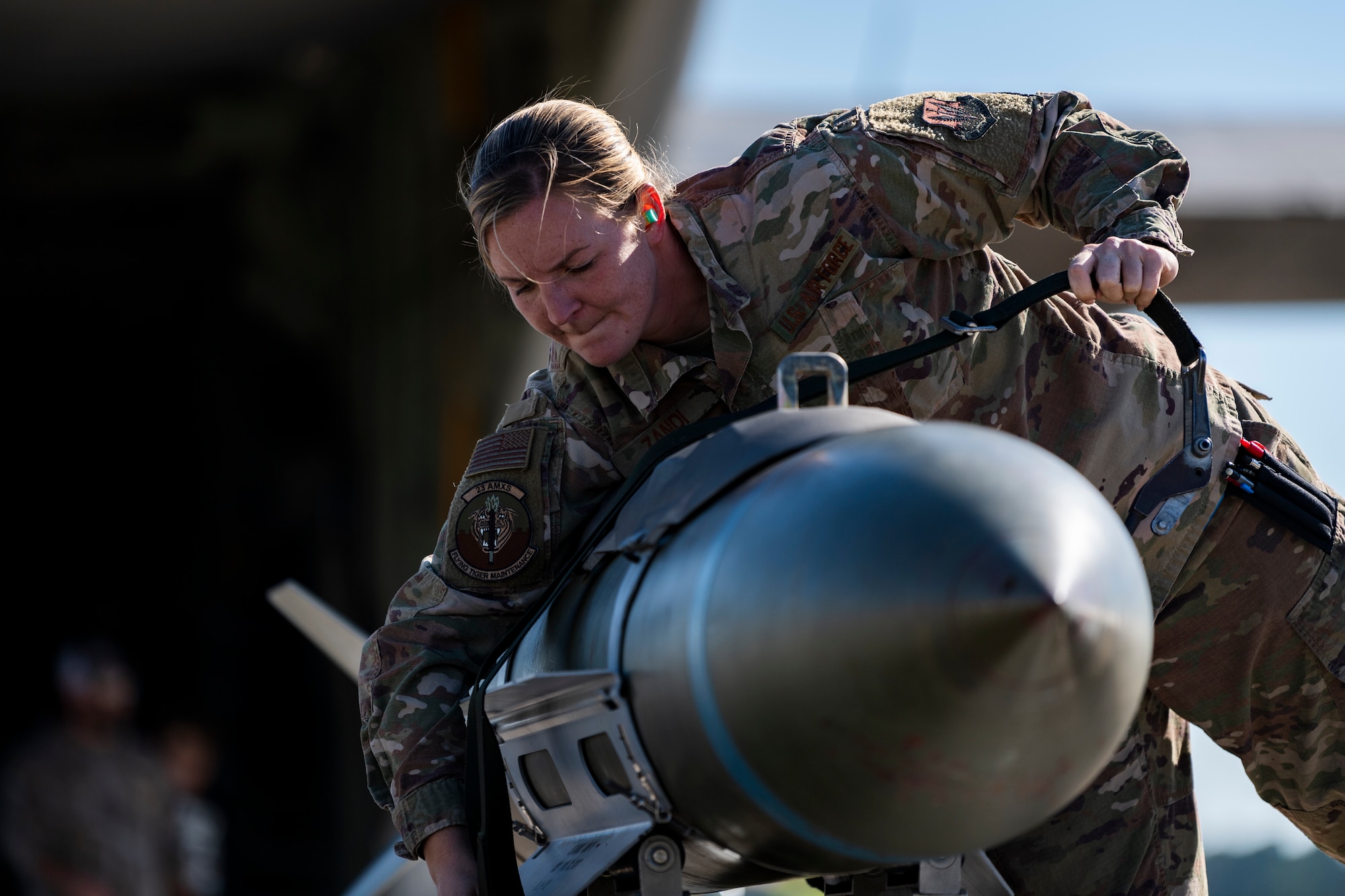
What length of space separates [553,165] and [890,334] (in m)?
0.45

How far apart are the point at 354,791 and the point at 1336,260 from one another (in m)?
6.22

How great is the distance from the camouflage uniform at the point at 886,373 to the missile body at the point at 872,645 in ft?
1.57

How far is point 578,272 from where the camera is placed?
151 centimetres

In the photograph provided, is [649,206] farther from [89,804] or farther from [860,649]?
[89,804]

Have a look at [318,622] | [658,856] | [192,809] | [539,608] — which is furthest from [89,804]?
[658,856]

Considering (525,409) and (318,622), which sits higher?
(525,409)

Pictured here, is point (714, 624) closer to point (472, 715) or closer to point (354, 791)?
point (472, 715)

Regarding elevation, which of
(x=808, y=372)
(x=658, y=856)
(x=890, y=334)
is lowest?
(x=658, y=856)

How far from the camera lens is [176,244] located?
9.37 m

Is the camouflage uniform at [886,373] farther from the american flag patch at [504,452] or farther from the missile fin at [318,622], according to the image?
the missile fin at [318,622]

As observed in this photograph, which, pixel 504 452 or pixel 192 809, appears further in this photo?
pixel 192 809

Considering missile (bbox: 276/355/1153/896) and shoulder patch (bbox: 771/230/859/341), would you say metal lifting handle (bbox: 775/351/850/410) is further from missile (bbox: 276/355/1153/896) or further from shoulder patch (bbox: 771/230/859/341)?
shoulder patch (bbox: 771/230/859/341)

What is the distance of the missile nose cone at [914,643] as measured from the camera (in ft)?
2.83

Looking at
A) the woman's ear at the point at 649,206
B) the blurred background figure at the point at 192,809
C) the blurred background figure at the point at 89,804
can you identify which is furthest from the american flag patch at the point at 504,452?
the blurred background figure at the point at 192,809
